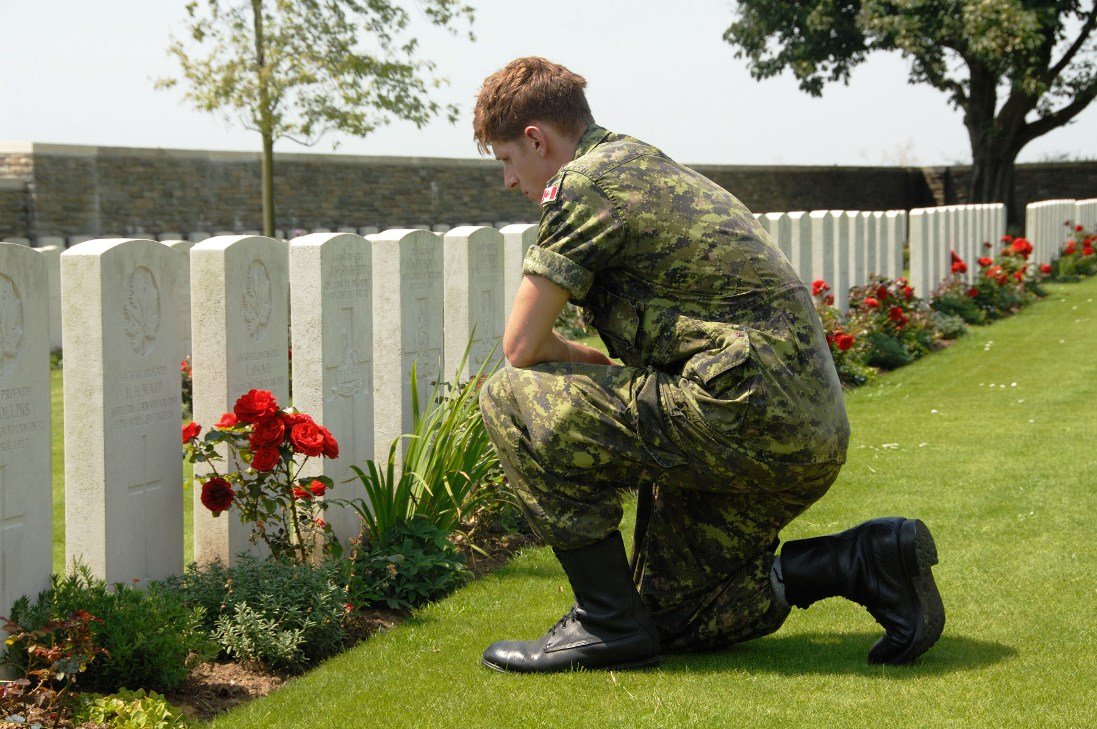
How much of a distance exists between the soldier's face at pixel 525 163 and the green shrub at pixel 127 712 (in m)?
1.63

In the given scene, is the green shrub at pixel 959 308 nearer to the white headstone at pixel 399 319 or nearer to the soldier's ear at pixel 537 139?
the white headstone at pixel 399 319

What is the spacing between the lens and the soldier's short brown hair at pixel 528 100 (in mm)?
3406

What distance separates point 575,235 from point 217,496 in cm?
154

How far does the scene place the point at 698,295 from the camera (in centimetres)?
327

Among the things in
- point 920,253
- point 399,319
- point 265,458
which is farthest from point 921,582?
point 920,253

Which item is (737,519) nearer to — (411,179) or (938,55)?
(411,179)

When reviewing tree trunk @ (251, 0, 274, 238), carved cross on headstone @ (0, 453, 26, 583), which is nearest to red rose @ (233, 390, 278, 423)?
carved cross on headstone @ (0, 453, 26, 583)

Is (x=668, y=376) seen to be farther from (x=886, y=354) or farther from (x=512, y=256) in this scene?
(x=886, y=354)

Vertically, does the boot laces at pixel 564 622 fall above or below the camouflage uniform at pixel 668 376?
below

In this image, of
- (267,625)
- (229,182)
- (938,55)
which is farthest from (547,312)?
(938,55)

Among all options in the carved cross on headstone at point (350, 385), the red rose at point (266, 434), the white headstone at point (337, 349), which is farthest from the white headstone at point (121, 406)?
A: the carved cross on headstone at point (350, 385)

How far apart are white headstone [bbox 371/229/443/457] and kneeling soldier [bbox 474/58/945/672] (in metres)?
1.70

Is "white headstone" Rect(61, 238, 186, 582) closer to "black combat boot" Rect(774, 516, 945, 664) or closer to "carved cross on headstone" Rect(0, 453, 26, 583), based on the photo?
"carved cross on headstone" Rect(0, 453, 26, 583)

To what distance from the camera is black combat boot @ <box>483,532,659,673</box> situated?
3316 mm
